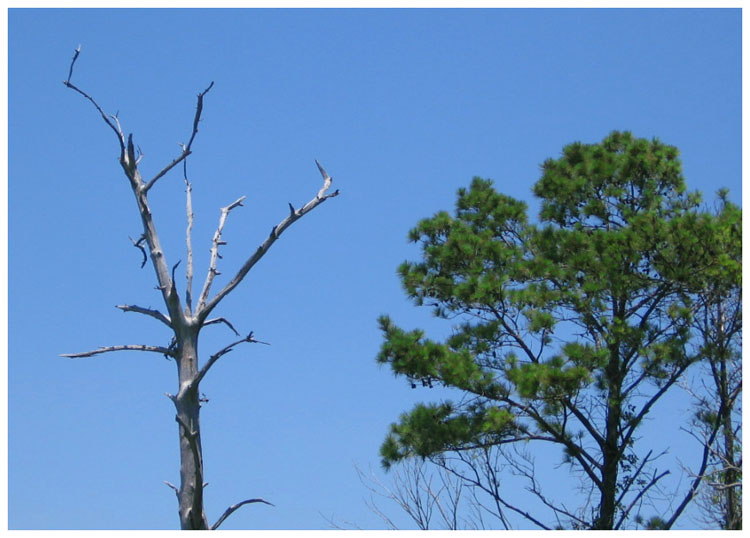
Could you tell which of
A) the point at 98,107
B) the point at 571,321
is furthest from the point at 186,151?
the point at 571,321

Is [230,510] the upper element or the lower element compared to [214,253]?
lower

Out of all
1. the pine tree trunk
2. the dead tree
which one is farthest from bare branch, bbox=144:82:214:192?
the pine tree trunk

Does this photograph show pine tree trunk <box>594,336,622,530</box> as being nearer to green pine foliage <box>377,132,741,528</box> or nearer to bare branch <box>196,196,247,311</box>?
green pine foliage <box>377,132,741,528</box>

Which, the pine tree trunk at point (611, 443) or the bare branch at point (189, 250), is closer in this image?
the bare branch at point (189, 250)

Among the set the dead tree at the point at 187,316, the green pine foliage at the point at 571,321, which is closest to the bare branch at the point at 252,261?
the dead tree at the point at 187,316

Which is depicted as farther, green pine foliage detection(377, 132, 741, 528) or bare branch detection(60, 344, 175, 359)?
green pine foliage detection(377, 132, 741, 528)

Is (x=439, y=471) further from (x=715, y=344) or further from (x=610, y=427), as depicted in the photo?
(x=715, y=344)

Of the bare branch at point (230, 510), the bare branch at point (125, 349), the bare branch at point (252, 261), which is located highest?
the bare branch at point (252, 261)

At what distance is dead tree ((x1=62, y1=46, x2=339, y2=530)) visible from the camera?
472cm

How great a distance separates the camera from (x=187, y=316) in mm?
4957

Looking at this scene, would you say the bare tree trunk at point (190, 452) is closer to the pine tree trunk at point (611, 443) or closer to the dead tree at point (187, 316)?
the dead tree at point (187, 316)

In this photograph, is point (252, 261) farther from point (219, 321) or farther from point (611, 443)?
point (611, 443)

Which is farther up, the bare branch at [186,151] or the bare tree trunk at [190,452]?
the bare branch at [186,151]

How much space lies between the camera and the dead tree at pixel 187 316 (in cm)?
472
